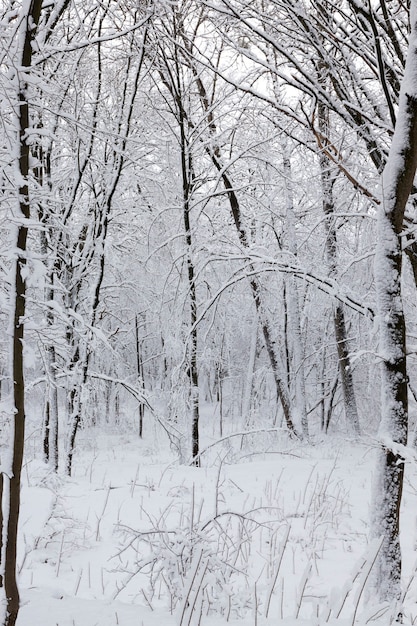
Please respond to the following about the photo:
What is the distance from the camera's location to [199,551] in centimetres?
206

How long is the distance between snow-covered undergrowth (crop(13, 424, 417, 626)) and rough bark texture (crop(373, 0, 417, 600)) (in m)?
0.40

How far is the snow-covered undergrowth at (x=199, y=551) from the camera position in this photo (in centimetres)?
238

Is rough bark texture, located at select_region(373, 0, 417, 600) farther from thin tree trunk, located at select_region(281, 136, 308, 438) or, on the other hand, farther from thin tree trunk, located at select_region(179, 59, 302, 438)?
thin tree trunk, located at select_region(281, 136, 308, 438)

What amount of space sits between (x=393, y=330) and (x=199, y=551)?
1.85m

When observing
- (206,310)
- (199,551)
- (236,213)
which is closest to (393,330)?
(199,551)

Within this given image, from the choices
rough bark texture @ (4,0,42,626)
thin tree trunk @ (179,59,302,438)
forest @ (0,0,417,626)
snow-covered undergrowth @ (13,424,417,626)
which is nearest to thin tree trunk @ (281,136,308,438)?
forest @ (0,0,417,626)

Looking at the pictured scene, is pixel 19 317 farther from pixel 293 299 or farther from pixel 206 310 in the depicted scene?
pixel 293 299

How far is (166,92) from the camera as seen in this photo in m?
9.70

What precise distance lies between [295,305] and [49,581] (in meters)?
11.3

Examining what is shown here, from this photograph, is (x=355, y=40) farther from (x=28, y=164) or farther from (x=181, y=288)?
(x=181, y=288)

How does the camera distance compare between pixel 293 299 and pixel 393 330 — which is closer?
pixel 393 330

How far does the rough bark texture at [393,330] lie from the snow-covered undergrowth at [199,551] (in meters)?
0.40

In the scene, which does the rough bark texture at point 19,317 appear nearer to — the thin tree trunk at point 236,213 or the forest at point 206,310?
the forest at point 206,310

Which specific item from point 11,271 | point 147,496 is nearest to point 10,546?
point 11,271
